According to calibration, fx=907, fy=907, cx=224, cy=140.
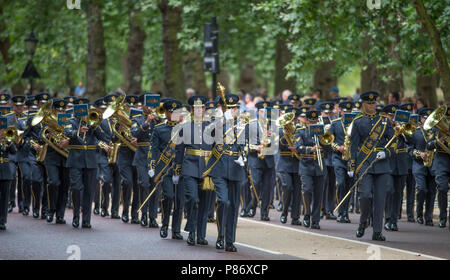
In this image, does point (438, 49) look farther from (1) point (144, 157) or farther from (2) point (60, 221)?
(2) point (60, 221)

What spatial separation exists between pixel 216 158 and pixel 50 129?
4469 mm

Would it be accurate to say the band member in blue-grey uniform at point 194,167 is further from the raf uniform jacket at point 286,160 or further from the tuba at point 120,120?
the raf uniform jacket at point 286,160

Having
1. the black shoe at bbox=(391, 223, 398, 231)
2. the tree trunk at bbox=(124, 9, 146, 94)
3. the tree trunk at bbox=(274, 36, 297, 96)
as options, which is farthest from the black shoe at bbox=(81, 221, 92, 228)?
the tree trunk at bbox=(124, 9, 146, 94)

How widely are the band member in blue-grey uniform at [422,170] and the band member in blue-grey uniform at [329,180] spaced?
1.75 metres

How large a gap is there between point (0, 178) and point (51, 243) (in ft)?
6.63

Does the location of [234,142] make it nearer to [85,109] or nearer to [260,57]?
[85,109]

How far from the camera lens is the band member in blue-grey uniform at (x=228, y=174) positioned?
13.2m

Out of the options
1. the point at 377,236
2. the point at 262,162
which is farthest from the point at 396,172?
the point at 262,162

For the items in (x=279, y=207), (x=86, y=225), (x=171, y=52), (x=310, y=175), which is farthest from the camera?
(x=171, y=52)

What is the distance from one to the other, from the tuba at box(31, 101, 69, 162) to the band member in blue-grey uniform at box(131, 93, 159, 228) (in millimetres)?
1344

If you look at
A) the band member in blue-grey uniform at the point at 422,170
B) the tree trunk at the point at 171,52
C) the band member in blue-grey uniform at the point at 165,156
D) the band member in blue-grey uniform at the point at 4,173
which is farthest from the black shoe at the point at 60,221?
the tree trunk at the point at 171,52

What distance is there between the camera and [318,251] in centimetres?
1360

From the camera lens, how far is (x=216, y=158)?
44.4 feet
